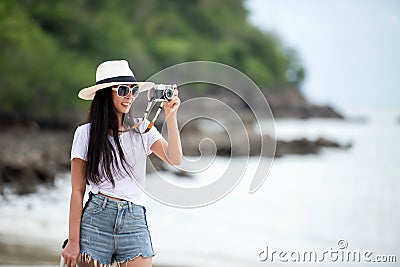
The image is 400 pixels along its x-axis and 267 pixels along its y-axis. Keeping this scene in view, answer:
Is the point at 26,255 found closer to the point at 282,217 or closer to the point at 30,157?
the point at 282,217

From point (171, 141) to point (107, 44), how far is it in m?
23.3

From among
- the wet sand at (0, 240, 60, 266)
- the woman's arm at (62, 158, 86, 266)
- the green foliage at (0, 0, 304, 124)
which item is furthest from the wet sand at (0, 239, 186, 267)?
the green foliage at (0, 0, 304, 124)

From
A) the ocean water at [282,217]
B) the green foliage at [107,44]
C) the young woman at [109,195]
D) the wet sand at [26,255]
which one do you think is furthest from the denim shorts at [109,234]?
the green foliage at [107,44]

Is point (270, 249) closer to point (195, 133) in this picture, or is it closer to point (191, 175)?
point (191, 175)

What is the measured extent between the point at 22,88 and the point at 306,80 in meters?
17.9

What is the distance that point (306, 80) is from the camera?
119ft

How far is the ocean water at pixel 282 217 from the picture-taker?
26.0ft

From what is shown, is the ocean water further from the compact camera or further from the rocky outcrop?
the compact camera

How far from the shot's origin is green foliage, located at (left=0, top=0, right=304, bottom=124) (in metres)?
21.2

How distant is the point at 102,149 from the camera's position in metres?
2.31

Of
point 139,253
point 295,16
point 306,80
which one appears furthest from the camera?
point 295,16

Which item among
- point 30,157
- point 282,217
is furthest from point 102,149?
point 30,157

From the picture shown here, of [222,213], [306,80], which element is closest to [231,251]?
[222,213]

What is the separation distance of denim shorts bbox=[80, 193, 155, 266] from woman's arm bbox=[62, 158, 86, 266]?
2 centimetres
